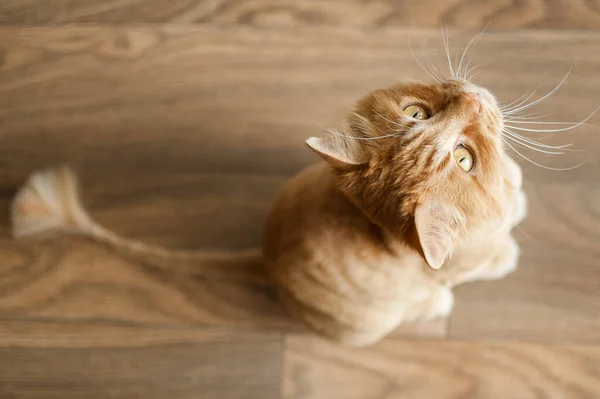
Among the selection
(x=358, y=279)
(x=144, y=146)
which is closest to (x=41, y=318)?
(x=144, y=146)

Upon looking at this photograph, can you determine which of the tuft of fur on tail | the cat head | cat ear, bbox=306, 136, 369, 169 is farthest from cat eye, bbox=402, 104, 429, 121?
the tuft of fur on tail

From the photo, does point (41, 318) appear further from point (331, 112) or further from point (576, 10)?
point (576, 10)

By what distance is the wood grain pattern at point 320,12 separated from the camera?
50.1 inches

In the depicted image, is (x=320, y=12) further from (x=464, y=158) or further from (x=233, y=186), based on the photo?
(x=464, y=158)

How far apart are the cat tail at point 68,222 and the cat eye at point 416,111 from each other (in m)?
0.49

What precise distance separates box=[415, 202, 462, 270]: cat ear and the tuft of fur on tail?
0.81 meters

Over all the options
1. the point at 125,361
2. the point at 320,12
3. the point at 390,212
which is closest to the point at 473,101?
the point at 390,212

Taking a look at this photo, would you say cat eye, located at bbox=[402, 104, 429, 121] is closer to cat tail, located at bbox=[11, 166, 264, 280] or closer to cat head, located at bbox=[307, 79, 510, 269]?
cat head, located at bbox=[307, 79, 510, 269]

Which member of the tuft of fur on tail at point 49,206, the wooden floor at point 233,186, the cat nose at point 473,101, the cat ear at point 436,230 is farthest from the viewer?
the wooden floor at point 233,186

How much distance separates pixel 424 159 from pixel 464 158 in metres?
0.10

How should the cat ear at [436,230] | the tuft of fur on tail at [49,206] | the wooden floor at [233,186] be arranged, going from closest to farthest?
the cat ear at [436,230] < the tuft of fur on tail at [49,206] < the wooden floor at [233,186]

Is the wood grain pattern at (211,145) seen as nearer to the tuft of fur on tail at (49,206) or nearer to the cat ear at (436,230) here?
the tuft of fur on tail at (49,206)

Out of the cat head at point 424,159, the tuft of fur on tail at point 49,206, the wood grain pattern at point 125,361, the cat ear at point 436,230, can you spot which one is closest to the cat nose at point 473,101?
the cat head at point 424,159

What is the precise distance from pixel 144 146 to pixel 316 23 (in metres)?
0.58
